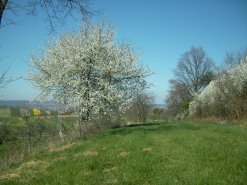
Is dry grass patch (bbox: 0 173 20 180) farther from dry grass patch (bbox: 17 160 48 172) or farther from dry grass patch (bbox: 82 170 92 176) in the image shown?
dry grass patch (bbox: 82 170 92 176)

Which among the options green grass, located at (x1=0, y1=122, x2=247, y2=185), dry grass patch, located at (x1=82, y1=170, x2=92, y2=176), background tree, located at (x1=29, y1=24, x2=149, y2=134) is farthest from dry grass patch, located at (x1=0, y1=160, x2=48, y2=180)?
background tree, located at (x1=29, y1=24, x2=149, y2=134)

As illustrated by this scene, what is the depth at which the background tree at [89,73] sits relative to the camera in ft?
91.1

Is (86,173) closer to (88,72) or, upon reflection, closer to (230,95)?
(88,72)

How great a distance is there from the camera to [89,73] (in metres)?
28.3

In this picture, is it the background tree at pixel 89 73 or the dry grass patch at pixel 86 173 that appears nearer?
the dry grass patch at pixel 86 173

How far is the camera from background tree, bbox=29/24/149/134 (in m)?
27.8

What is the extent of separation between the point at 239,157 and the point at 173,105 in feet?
231

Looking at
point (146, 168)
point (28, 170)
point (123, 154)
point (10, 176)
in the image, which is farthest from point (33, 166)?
point (146, 168)

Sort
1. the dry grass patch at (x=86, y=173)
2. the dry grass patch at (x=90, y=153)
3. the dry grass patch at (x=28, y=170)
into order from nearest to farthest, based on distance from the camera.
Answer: the dry grass patch at (x=86, y=173), the dry grass patch at (x=28, y=170), the dry grass patch at (x=90, y=153)

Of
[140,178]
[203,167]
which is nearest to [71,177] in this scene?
[140,178]

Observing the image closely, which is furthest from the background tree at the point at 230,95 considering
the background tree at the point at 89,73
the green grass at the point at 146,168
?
the green grass at the point at 146,168

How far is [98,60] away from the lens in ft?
91.9

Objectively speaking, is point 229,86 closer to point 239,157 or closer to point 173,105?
point 239,157

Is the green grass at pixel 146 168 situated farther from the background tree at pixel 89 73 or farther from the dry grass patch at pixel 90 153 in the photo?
the background tree at pixel 89 73
